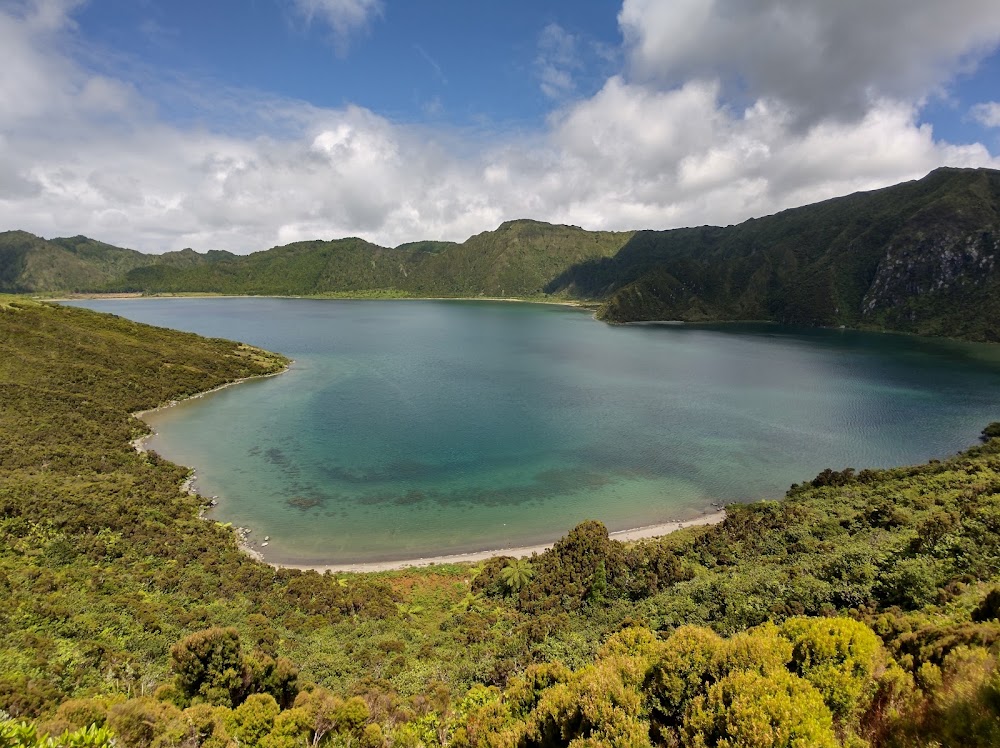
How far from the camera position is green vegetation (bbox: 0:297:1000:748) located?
11.0 meters

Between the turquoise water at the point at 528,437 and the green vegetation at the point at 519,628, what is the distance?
6090 millimetres

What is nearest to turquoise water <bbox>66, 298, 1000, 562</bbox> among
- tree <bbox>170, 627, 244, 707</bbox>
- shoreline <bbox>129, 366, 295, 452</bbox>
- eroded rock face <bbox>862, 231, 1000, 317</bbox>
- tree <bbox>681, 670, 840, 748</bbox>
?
shoreline <bbox>129, 366, 295, 452</bbox>

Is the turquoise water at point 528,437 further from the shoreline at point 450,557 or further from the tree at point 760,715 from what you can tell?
the tree at point 760,715

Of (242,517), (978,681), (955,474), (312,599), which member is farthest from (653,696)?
(955,474)

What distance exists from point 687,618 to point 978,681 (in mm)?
15918

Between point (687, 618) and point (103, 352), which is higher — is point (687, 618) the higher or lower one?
the lower one

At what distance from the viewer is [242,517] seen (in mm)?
40656

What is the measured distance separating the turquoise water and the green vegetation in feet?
20.0

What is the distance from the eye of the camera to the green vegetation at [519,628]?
11.0 m

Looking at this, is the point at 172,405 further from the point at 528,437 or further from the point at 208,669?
the point at 208,669

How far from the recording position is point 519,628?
991 inches

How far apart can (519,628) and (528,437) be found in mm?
35749

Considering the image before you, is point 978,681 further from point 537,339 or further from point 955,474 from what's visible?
point 537,339

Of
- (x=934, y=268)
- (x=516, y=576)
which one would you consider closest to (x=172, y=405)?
(x=516, y=576)
